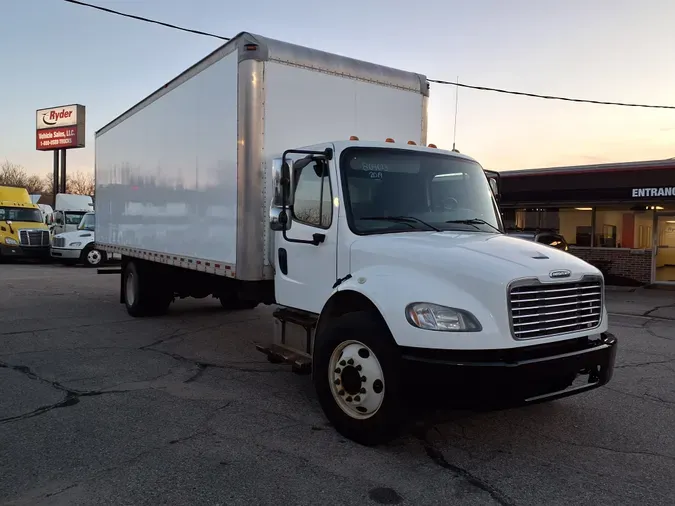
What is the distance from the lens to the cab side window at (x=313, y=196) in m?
5.03

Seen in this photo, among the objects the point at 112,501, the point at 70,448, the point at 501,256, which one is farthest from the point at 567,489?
the point at 70,448

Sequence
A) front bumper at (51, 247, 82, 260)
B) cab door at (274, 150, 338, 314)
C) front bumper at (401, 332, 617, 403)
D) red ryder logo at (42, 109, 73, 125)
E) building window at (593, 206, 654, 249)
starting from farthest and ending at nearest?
red ryder logo at (42, 109, 73, 125) < front bumper at (51, 247, 82, 260) < building window at (593, 206, 654, 249) < cab door at (274, 150, 338, 314) < front bumper at (401, 332, 617, 403)

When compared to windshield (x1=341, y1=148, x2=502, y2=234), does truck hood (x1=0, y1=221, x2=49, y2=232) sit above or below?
below

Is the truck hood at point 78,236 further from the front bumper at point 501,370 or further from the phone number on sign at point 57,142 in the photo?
the phone number on sign at point 57,142

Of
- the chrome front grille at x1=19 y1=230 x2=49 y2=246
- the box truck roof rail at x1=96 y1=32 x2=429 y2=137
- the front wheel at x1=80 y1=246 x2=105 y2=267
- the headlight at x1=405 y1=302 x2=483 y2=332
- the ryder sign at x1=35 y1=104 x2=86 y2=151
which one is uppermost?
the ryder sign at x1=35 y1=104 x2=86 y2=151

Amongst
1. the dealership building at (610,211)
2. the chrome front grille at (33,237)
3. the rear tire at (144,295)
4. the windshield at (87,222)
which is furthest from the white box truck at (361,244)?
the chrome front grille at (33,237)

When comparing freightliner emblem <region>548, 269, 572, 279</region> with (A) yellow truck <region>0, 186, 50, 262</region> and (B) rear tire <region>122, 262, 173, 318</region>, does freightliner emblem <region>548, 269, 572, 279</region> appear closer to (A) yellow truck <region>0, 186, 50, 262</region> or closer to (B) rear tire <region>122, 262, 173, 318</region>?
(B) rear tire <region>122, 262, 173, 318</region>

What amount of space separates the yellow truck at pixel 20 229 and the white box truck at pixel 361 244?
61.5 feet

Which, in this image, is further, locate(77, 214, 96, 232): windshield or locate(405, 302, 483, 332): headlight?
locate(77, 214, 96, 232): windshield

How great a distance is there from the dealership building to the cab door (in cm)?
1466

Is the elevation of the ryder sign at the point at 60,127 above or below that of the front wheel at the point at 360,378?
above

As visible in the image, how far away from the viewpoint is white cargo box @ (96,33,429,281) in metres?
5.95

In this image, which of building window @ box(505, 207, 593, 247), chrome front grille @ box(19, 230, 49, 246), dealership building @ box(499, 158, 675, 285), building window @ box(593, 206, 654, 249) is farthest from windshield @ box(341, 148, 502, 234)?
chrome front grille @ box(19, 230, 49, 246)

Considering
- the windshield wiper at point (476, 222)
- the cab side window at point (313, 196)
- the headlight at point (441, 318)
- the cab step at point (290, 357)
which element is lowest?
the cab step at point (290, 357)
